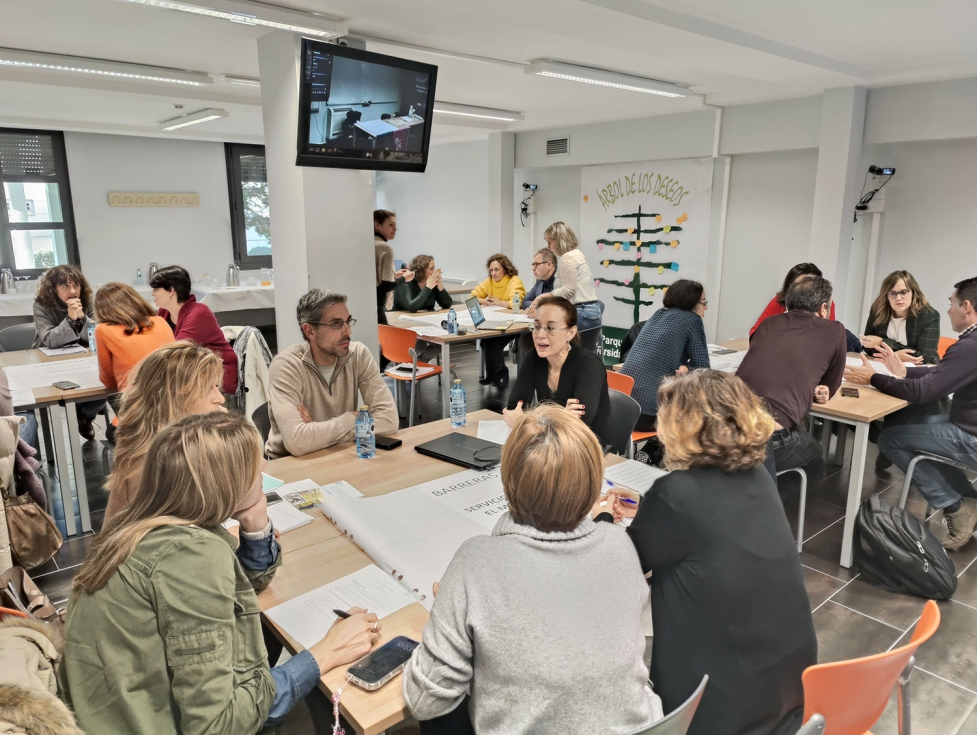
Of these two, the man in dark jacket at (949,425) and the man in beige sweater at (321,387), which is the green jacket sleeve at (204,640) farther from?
the man in dark jacket at (949,425)

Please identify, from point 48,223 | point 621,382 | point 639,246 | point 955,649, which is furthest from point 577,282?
point 48,223

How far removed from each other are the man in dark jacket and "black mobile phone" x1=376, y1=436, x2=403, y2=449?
2613 millimetres

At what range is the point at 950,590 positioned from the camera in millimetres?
2994

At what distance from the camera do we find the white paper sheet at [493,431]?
275 cm

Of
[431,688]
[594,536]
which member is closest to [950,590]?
[594,536]

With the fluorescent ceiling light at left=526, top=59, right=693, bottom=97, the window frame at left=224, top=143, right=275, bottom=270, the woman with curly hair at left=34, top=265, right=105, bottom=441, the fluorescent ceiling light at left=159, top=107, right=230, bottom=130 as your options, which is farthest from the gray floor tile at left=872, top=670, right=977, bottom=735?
the window frame at left=224, top=143, right=275, bottom=270

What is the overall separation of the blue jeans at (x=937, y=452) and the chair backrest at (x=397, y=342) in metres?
3.33

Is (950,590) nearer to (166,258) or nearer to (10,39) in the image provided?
(10,39)

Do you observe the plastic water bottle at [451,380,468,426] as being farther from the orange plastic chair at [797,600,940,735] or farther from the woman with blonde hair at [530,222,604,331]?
the woman with blonde hair at [530,222,604,331]

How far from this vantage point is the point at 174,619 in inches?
47.1

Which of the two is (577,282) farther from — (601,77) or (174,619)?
(174,619)

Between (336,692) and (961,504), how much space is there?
356 centimetres

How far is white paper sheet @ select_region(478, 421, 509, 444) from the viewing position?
2752 millimetres

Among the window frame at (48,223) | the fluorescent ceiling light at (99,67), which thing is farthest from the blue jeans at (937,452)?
the window frame at (48,223)
